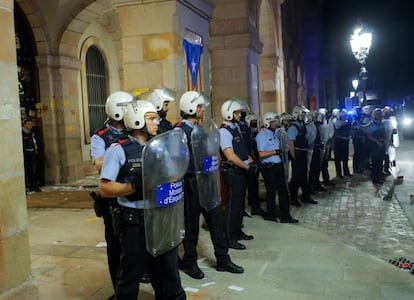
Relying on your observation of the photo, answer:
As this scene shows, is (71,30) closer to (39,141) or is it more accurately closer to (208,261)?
(39,141)

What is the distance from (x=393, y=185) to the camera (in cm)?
1078

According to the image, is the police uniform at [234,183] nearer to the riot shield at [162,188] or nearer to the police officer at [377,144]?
the riot shield at [162,188]

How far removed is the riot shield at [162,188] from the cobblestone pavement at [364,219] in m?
3.48

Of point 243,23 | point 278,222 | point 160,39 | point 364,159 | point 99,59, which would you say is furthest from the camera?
point 99,59

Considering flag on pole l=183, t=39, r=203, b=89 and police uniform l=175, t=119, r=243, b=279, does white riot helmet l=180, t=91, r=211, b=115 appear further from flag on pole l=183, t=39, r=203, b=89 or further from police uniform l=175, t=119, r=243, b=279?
flag on pole l=183, t=39, r=203, b=89

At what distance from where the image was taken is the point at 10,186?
10.5ft

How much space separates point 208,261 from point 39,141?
8.39 meters

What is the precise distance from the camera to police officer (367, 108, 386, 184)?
11180 mm

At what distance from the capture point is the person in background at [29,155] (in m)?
10.5

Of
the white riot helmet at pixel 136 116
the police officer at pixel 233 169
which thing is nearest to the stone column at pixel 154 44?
the police officer at pixel 233 169

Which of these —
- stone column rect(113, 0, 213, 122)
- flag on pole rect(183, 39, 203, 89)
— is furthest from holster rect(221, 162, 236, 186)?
flag on pole rect(183, 39, 203, 89)

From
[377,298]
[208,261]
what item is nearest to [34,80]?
[208,261]

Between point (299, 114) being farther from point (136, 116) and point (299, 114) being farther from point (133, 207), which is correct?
point (133, 207)

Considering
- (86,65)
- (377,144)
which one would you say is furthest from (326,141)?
(86,65)
